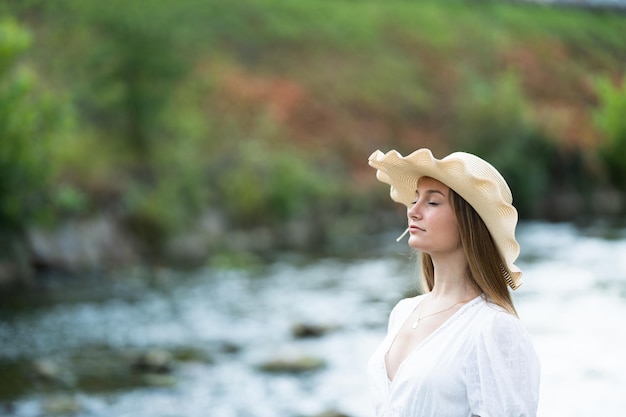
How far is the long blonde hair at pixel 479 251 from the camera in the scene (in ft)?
10.0

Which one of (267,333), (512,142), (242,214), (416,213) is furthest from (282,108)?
(416,213)

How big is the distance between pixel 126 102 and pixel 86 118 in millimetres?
1466

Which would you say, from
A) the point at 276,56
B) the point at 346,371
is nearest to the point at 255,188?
the point at 346,371

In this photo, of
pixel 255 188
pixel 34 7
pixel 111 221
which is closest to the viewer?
pixel 111 221

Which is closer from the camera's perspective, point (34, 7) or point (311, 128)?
point (34, 7)

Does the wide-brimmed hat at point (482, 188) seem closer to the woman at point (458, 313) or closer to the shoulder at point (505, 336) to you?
the woman at point (458, 313)

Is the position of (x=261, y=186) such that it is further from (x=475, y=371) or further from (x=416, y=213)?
(x=475, y=371)

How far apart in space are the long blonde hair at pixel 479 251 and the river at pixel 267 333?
766 cm

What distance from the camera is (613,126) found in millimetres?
35344

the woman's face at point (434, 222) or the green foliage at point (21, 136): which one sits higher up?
A: the green foliage at point (21, 136)

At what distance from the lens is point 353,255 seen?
2912 cm

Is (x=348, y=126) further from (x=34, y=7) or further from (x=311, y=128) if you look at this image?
(x=34, y=7)

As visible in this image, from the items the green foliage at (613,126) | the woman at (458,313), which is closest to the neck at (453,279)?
the woman at (458,313)

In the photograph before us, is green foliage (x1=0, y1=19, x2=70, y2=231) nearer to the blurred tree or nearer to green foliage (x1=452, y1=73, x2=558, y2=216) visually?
the blurred tree
